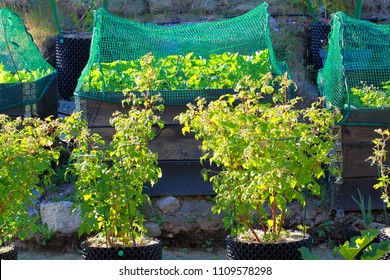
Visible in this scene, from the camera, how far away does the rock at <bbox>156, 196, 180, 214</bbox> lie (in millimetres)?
6613

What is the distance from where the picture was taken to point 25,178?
4941mm

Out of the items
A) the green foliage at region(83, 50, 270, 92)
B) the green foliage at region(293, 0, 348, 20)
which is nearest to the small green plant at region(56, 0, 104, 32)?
the green foliage at region(293, 0, 348, 20)

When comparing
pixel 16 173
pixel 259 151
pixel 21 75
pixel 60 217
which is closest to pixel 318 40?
pixel 21 75

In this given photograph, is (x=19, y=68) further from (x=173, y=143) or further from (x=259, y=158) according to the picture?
(x=259, y=158)

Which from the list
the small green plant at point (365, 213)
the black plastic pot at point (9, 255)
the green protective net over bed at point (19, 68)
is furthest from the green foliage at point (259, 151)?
the green protective net over bed at point (19, 68)

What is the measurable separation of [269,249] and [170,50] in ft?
9.46

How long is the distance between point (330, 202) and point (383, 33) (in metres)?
1.67

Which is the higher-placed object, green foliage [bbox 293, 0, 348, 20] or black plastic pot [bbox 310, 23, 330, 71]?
green foliage [bbox 293, 0, 348, 20]

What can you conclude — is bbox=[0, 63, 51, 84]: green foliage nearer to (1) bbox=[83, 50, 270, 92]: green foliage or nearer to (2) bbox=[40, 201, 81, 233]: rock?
(1) bbox=[83, 50, 270, 92]: green foliage

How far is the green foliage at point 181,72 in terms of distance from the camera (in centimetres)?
659

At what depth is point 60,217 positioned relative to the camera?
6500mm

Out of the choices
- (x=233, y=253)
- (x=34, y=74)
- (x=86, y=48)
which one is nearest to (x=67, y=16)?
(x=86, y=48)

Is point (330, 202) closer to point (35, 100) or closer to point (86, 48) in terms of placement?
point (35, 100)

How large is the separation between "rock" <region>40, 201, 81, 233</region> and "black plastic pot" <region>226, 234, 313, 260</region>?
180 cm
